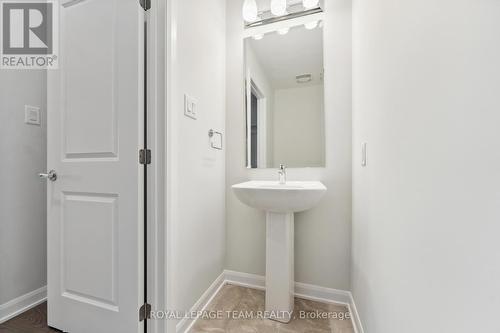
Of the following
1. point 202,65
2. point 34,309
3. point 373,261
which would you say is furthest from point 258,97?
point 34,309

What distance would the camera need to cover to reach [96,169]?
3.68 ft

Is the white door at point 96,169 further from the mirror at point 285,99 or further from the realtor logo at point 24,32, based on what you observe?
the mirror at point 285,99

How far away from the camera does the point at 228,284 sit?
5.70 ft

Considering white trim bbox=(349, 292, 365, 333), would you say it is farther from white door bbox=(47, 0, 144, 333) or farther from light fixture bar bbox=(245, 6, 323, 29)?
light fixture bar bbox=(245, 6, 323, 29)

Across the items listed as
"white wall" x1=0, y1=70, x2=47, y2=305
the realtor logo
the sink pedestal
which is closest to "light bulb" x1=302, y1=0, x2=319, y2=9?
the sink pedestal

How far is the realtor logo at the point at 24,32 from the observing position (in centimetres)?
134

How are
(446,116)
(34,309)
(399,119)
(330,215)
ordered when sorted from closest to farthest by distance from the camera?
Answer: (446,116) → (399,119) → (34,309) → (330,215)

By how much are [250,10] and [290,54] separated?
1.46ft

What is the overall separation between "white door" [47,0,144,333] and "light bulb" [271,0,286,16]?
994 millimetres

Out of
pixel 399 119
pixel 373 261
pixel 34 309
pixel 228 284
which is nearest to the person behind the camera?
pixel 399 119

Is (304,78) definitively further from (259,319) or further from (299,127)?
(259,319)

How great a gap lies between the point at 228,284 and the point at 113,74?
1621 millimetres

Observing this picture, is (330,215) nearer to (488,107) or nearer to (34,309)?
(488,107)

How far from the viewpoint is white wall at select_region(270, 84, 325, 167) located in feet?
5.28
